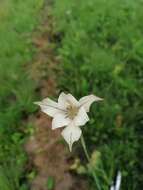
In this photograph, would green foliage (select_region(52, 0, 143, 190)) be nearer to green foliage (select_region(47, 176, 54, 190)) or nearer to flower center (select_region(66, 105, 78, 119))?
green foliage (select_region(47, 176, 54, 190))

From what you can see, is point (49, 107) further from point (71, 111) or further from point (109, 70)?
point (109, 70)

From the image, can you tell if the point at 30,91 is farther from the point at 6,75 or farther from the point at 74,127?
the point at 74,127

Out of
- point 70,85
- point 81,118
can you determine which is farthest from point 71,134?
point 70,85

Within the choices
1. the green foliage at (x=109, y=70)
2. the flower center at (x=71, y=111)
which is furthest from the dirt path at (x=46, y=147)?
the flower center at (x=71, y=111)

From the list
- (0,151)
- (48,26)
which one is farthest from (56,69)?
(0,151)

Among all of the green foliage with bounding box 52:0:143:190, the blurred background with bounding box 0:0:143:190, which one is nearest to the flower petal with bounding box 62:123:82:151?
the blurred background with bounding box 0:0:143:190

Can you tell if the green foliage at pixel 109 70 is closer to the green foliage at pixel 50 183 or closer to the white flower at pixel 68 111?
the green foliage at pixel 50 183
